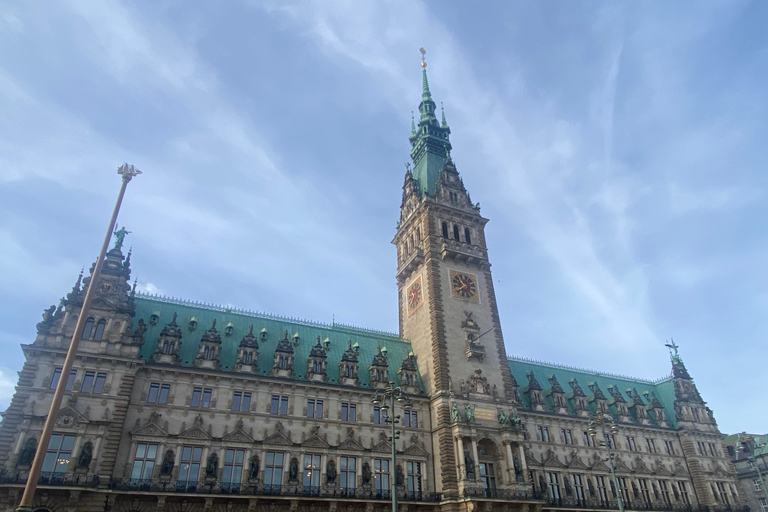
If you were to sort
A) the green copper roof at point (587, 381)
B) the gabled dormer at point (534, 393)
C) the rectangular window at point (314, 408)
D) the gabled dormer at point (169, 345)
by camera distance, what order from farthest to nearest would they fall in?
1. the green copper roof at point (587, 381)
2. the gabled dormer at point (534, 393)
3. the rectangular window at point (314, 408)
4. the gabled dormer at point (169, 345)

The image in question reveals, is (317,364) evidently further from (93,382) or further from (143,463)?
(93,382)

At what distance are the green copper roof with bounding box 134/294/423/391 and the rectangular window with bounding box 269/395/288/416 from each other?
261 centimetres

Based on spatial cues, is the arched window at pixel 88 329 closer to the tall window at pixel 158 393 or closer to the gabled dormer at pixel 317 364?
the tall window at pixel 158 393

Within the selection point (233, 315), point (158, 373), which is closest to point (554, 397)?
point (233, 315)

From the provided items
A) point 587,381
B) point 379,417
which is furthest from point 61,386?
point 587,381

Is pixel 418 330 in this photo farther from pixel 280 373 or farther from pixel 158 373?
pixel 158 373

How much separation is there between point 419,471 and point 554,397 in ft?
73.2

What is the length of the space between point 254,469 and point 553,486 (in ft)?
105

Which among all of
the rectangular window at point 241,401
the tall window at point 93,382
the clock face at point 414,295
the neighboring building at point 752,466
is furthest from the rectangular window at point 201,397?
the neighboring building at point 752,466

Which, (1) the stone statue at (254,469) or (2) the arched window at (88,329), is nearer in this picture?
(2) the arched window at (88,329)

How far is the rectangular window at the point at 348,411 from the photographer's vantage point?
49.4 meters

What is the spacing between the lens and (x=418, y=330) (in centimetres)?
6072

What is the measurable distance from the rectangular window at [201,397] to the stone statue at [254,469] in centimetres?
591

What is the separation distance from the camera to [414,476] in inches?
1934
